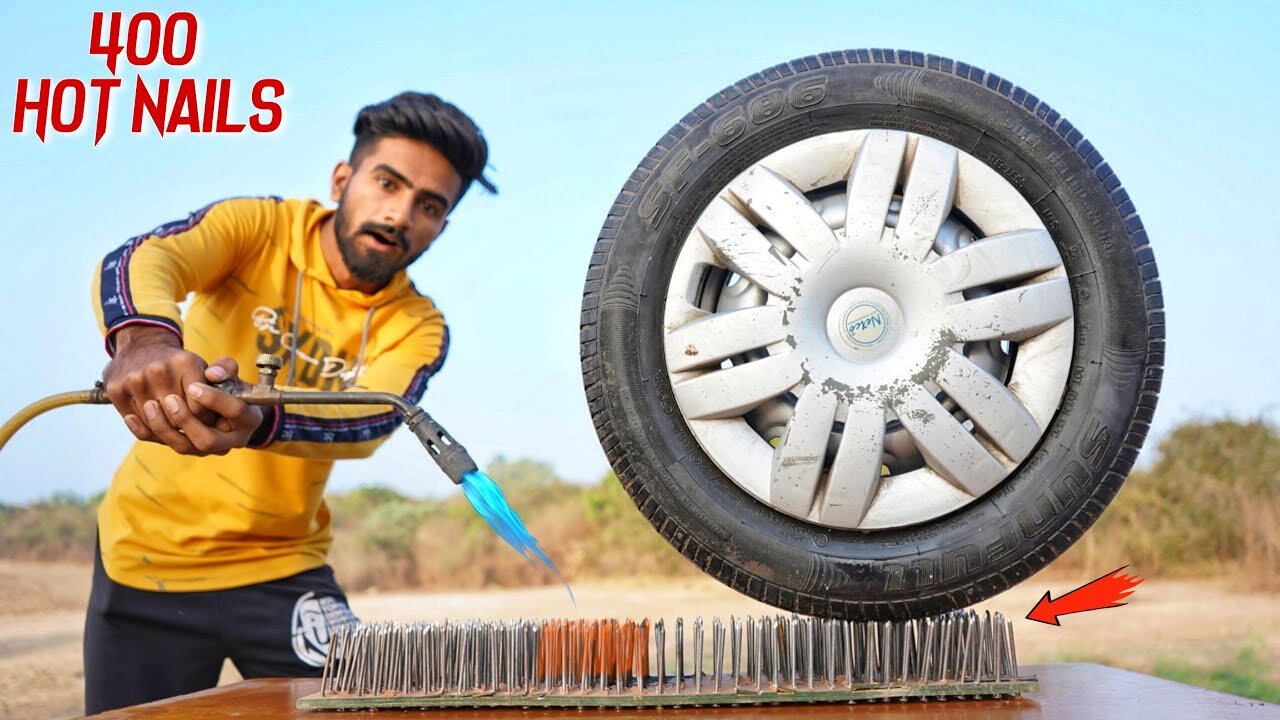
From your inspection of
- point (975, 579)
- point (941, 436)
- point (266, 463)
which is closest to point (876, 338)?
point (941, 436)

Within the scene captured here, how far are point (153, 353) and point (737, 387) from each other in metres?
1.27

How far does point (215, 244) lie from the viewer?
3.02m

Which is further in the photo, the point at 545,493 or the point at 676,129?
the point at 545,493

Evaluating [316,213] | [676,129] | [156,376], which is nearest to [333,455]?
[156,376]

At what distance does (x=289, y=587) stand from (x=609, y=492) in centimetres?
740

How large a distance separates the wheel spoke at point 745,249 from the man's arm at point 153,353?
1098mm

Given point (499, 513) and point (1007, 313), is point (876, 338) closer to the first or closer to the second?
point (1007, 313)

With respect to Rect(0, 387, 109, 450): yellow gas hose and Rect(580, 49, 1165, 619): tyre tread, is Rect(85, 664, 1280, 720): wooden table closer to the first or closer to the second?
Rect(580, 49, 1165, 619): tyre tread

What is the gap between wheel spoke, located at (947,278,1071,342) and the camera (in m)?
1.83

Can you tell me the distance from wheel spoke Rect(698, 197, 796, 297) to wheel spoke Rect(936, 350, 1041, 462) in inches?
14.0

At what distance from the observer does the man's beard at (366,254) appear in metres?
3.25

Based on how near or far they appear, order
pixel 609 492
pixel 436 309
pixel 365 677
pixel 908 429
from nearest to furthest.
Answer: pixel 908 429 < pixel 365 677 < pixel 436 309 < pixel 609 492

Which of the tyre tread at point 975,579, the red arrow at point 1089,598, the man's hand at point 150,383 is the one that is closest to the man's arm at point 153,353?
the man's hand at point 150,383

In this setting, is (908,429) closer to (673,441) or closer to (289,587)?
(673,441)
